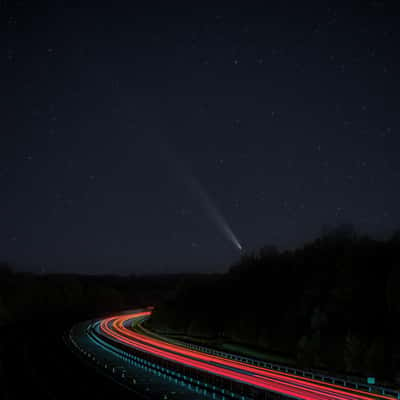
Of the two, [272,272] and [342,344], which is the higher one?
[272,272]

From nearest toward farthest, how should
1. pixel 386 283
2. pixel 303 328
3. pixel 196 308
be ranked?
pixel 386 283, pixel 303 328, pixel 196 308

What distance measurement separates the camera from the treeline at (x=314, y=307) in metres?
44.0

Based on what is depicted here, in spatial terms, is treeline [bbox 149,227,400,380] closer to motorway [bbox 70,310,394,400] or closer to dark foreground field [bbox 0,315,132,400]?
motorway [bbox 70,310,394,400]

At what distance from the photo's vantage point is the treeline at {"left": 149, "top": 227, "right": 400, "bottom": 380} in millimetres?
43969

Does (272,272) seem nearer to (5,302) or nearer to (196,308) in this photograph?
(196,308)

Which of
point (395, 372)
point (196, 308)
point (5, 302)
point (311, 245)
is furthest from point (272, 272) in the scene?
point (5, 302)

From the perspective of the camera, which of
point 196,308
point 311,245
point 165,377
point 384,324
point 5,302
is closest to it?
point 165,377

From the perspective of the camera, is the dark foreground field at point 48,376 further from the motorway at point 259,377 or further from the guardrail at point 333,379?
the guardrail at point 333,379

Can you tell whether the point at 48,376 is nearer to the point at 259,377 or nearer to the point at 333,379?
the point at 259,377

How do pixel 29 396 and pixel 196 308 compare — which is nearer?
pixel 29 396

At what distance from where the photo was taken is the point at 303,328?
55969 mm

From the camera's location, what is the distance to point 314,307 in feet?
187

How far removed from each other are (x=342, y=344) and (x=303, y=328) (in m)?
10.7

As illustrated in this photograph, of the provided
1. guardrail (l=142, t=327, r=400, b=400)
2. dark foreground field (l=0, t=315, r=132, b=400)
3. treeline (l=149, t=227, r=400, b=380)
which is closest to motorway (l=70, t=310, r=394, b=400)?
guardrail (l=142, t=327, r=400, b=400)
